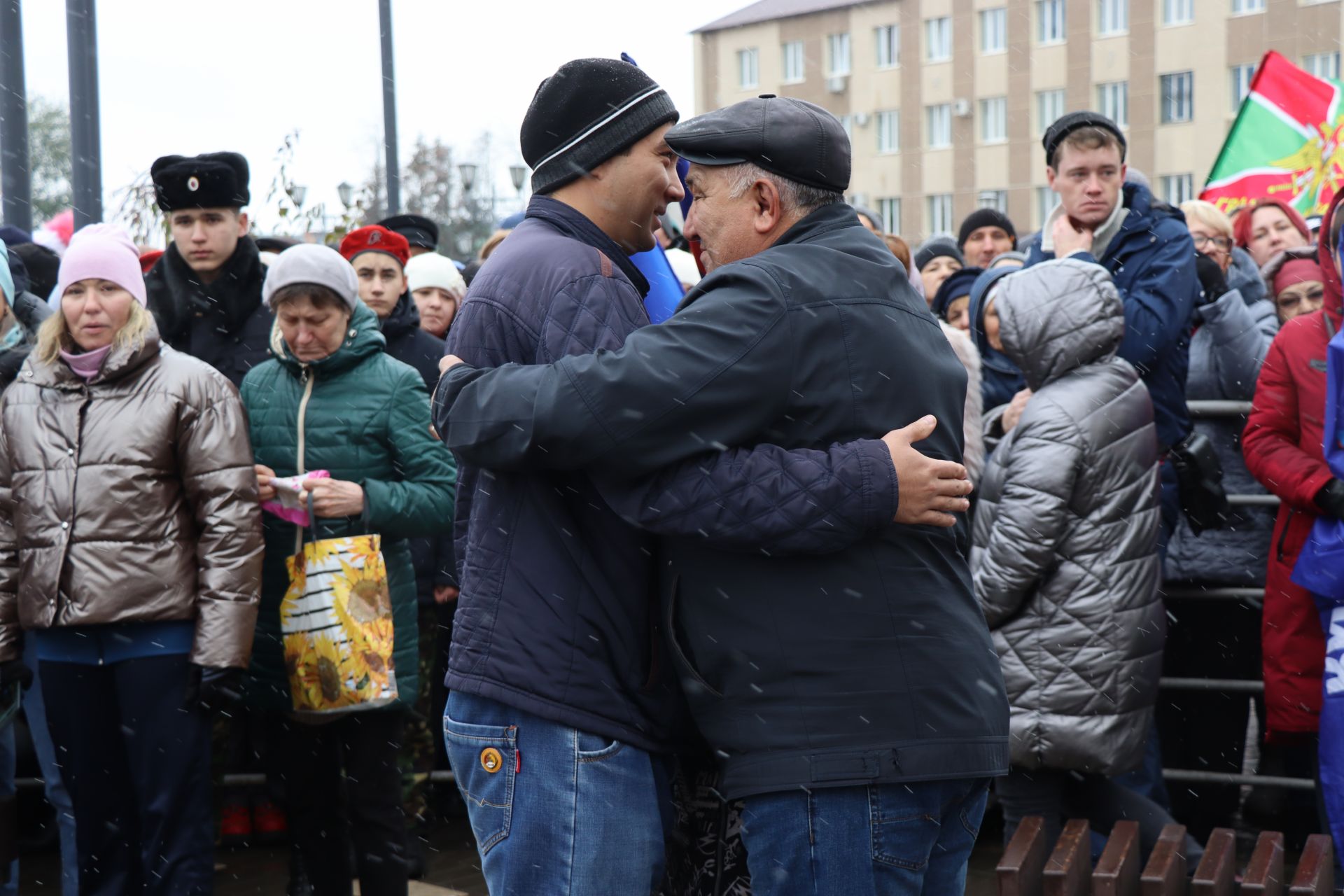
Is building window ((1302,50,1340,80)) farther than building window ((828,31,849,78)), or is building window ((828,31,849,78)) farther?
building window ((828,31,849,78))

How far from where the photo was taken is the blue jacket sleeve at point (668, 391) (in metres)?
2.36

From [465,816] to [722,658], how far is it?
4.39 meters

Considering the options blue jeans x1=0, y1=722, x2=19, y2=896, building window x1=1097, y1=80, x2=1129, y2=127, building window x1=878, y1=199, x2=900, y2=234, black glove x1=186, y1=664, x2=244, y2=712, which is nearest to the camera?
black glove x1=186, y1=664, x2=244, y2=712

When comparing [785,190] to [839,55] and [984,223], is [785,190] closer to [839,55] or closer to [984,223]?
[984,223]

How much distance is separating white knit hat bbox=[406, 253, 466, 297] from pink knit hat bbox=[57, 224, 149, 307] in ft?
8.10

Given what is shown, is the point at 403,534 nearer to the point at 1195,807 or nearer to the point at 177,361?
the point at 177,361

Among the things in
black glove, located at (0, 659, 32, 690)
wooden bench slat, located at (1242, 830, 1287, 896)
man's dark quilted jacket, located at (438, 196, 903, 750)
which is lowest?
wooden bench slat, located at (1242, 830, 1287, 896)

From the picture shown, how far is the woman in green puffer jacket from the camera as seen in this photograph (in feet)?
15.6

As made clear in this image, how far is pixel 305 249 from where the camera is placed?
4855 millimetres

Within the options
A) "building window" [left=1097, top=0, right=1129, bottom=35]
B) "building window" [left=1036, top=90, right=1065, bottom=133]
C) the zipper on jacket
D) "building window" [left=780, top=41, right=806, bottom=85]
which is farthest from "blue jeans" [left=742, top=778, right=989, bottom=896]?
"building window" [left=780, top=41, right=806, bottom=85]

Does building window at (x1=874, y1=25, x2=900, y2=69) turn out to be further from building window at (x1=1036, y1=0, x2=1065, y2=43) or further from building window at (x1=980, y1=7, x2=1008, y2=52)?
building window at (x1=1036, y1=0, x2=1065, y2=43)

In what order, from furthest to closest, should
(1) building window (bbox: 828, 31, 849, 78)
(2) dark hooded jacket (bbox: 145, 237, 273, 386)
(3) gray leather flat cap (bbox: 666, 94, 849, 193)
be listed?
(1) building window (bbox: 828, 31, 849, 78), (2) dark hooded jacket (bbox: 145, 237, 273, 386), (3) gray leather flat cap (bbox: 666, 94, 849, 193)

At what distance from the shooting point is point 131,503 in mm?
4477

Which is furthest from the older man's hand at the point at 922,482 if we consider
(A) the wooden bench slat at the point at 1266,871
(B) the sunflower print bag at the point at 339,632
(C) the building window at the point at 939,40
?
(C) the building window at the point at 939,40
